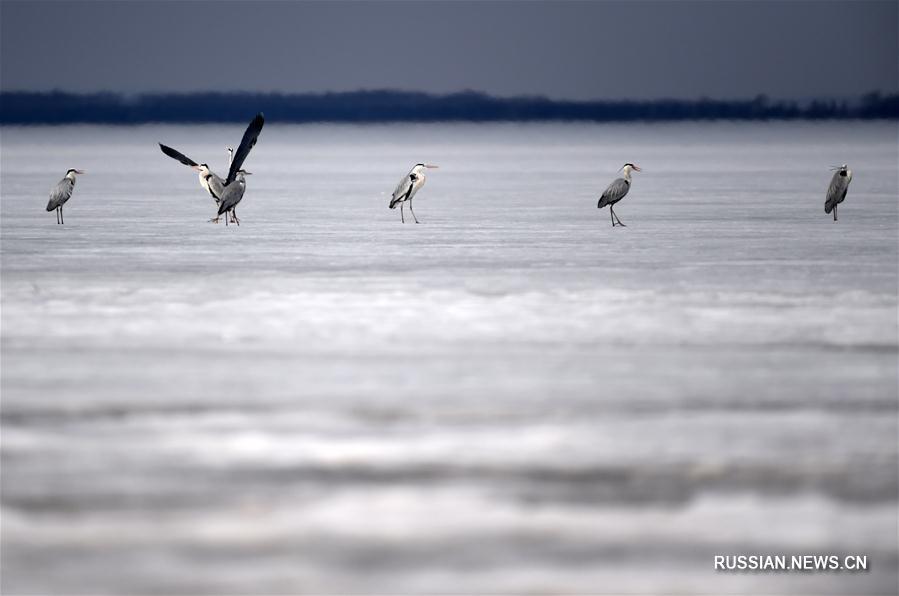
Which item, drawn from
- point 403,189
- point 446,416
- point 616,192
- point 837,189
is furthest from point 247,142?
point 446,416

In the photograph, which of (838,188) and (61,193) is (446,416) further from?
(61,193)

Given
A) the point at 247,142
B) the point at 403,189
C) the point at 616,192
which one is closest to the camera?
the point at 616,192

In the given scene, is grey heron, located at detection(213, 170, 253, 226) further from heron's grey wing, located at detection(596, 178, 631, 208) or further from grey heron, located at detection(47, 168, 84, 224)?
heron's grey wing, located at detection(596, 178, 631, 208)

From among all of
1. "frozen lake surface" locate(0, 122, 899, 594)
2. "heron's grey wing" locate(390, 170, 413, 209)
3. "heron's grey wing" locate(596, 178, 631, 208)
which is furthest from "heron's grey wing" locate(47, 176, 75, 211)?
"heron's grey wing" locate(596, 178, 631, 208)

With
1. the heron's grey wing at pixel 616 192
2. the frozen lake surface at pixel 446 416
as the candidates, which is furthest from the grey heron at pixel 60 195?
the heron's grey wing at pixel 616 192

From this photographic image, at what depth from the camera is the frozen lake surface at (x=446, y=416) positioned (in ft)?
15.3

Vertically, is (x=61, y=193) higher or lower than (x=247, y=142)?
lower

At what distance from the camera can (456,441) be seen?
613 centimetres

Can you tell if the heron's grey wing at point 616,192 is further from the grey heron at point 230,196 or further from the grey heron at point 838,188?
the grey heron at point 230,196

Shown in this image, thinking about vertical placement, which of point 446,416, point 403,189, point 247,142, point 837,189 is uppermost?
point 247,142

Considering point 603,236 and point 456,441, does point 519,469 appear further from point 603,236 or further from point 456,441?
point 603,236

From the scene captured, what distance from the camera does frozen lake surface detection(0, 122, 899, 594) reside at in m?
4.65

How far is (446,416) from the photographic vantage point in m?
6.65

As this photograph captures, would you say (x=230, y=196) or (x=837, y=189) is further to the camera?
(x=837, y=189)
